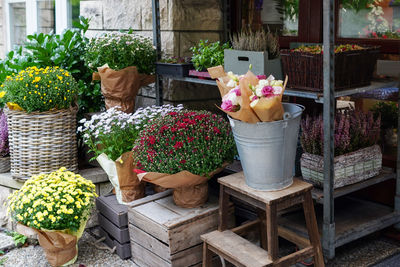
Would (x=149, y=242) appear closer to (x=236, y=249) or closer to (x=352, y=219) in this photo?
(x=236, y=249)

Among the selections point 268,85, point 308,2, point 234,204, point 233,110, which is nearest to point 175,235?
point 234,204

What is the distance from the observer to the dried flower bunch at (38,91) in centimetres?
348

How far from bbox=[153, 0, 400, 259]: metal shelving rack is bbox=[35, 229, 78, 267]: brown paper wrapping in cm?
130

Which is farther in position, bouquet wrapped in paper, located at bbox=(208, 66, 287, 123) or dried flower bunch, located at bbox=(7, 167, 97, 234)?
dried flower bunch, located at bbox=(7, 167, 97, 234)

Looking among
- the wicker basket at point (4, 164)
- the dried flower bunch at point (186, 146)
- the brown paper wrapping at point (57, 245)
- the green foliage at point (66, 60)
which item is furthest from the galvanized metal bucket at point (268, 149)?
the wicker basket at point (4, 164)

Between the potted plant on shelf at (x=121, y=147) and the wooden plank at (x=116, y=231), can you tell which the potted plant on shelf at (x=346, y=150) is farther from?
the wooden plank at (x=116, y=231)

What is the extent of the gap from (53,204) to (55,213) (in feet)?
Answer: 0.18

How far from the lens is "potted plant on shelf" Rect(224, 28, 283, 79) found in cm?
287

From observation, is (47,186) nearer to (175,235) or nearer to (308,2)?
(175,235)

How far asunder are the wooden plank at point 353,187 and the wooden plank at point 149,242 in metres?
0.87

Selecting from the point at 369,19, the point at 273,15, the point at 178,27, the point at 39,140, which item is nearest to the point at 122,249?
the point at 39,140

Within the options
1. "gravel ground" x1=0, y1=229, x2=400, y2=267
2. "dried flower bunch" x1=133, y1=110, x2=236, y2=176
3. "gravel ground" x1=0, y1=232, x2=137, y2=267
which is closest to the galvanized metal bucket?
"dried flower bunch" x1=133, y1=110, x2=236, y2=176

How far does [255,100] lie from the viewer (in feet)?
8.00

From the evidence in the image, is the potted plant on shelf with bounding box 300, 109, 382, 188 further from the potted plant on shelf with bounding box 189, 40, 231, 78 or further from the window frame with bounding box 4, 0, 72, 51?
the window frame with bounding box 4, 0, 72, 51
